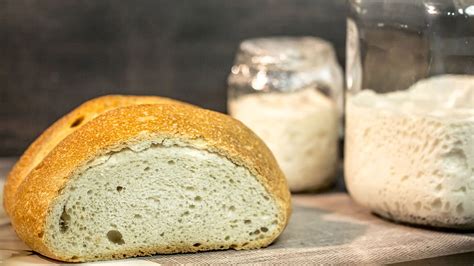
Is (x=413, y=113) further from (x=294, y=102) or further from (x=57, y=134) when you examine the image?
(x=57, y=134)

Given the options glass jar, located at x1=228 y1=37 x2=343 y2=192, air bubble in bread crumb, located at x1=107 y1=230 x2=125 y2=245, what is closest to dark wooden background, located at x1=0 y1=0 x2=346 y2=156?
glass jar, located at x1=228 y1=37 x2=343 y2=192

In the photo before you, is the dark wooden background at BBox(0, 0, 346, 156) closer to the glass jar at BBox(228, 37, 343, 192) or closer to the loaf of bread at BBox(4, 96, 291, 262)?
the glass jar at BBox(228, 37, 343, 192)

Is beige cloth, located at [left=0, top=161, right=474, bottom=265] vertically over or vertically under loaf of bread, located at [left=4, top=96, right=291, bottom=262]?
under

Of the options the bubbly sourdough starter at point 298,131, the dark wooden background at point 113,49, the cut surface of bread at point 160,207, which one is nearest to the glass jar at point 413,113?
the bubbly sourdough starter at point 298,131

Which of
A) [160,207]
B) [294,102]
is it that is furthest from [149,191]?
[294,102]

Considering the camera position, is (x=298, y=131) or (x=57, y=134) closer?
(x=57, y=134)

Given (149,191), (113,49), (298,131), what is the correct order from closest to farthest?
(149,191)
(298,131)
(113,49)

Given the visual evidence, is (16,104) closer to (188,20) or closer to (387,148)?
(188,20)
